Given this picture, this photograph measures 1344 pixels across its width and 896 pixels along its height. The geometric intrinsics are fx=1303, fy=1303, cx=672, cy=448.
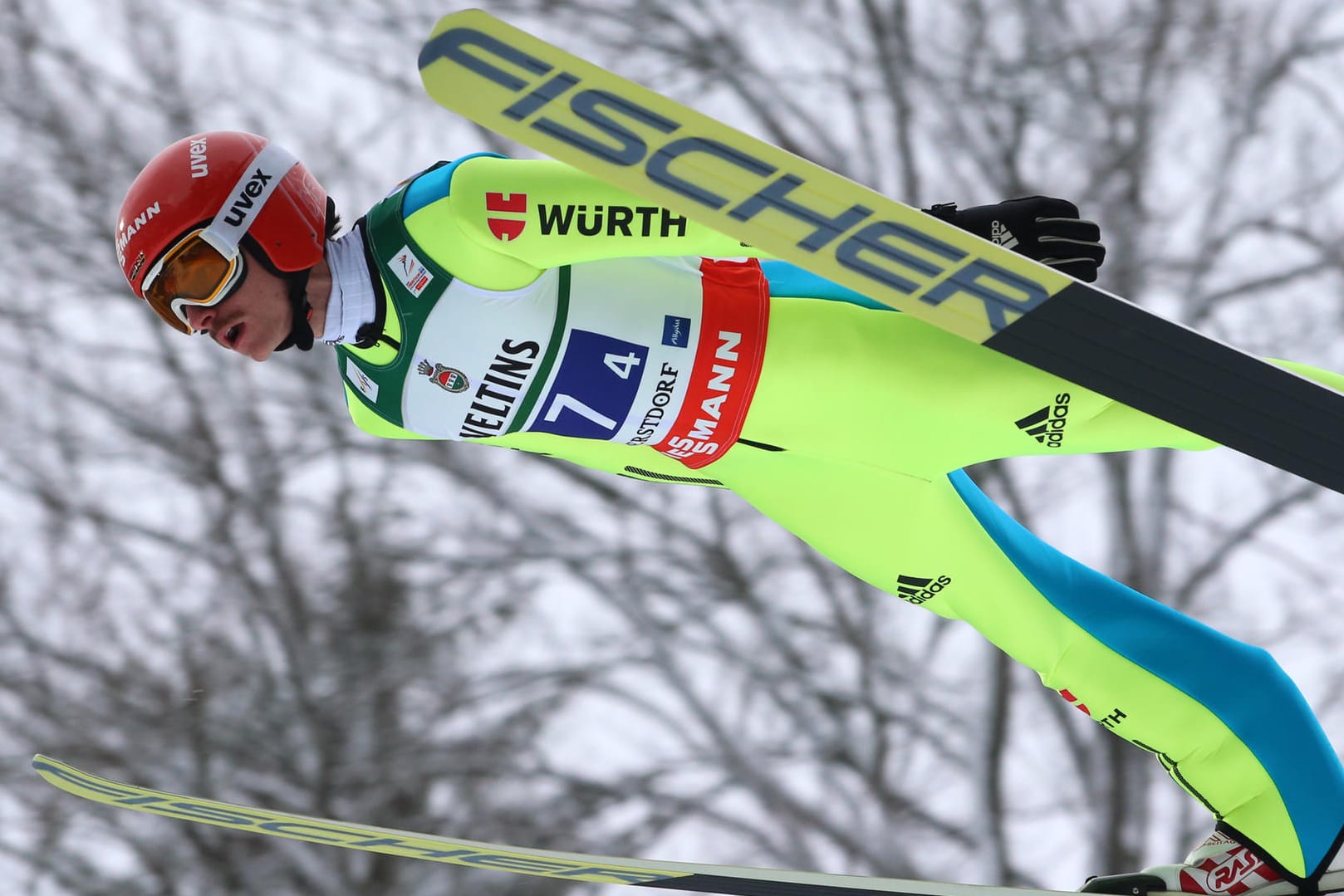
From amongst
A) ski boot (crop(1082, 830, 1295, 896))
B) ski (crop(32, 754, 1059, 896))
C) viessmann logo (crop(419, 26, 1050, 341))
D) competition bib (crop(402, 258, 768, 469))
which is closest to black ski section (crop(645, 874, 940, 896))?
ski (crop(32, 754, 1059, 896))

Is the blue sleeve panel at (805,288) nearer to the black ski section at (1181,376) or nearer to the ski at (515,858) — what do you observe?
the black ski section at (1181,376)

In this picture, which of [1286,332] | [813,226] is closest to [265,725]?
[813,226]

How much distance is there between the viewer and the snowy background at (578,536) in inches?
152

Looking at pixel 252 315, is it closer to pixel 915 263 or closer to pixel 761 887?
pixel 915 263

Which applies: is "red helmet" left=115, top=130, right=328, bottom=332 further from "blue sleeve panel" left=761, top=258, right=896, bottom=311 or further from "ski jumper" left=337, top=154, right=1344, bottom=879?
"blue sleeve panel" left=761, top=258, right=896, bottom=311

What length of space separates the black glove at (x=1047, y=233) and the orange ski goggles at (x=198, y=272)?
2.76 ft

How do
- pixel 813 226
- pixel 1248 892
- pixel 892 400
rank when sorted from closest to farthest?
pixel 813 226 < pixel 892 400 < pixel 1248 892

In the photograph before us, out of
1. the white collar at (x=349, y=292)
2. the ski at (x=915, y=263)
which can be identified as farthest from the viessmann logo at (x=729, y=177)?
the white collar at (x=349, y=292)

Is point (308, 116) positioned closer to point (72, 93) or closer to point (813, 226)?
point (72, 93)

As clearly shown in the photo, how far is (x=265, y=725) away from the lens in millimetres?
3900

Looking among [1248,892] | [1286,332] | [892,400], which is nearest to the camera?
[892,400]

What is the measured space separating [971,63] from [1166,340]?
3.34 metres

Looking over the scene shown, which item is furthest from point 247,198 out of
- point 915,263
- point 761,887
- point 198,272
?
point 761,887

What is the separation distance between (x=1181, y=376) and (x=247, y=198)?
1100mm
